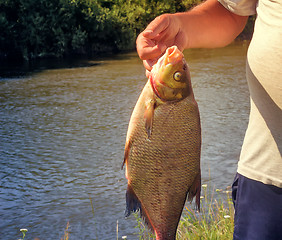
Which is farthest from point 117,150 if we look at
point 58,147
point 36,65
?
Result: point 36,65

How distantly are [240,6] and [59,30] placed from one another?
110ft

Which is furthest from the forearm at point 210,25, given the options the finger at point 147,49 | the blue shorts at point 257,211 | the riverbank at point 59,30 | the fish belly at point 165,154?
the riverbank at point 59,30

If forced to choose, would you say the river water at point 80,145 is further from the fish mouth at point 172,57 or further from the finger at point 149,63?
the fish mouth at point 172,57

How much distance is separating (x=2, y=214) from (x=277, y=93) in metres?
7.31

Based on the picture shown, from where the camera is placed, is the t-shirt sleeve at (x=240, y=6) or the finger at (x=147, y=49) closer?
the finger at (x=147, y=49)

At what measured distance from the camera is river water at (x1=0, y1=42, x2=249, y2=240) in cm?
796

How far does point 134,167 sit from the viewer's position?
1.50 meters

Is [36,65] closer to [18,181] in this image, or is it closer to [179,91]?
[18,181]

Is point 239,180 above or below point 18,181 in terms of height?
above

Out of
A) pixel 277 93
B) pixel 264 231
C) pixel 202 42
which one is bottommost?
pixel 264 231

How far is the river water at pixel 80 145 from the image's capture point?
796cm

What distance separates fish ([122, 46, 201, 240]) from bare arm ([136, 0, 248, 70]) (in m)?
0.08

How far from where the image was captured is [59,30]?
34.3 meters

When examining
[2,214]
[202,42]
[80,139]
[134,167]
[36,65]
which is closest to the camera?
[134,167]
